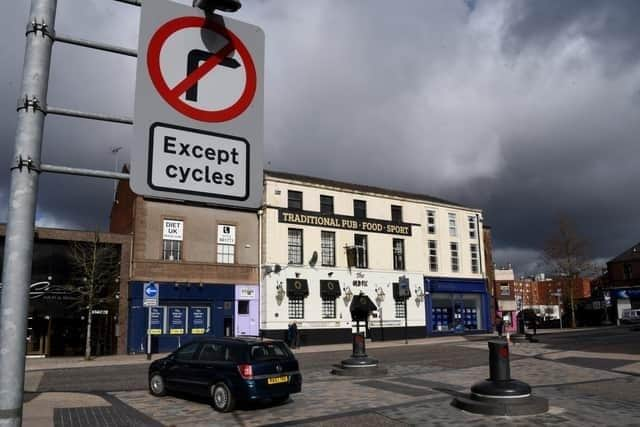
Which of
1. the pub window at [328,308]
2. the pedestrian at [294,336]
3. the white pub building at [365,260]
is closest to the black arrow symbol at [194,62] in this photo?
the pedestrian at [294,336]

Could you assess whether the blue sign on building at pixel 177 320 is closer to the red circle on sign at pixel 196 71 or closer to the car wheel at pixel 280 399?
the car wheel at pixel 280 399

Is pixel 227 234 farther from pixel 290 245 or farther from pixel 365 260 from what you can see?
pixel 365 260

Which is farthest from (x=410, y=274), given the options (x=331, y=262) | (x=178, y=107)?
(x=178, y=107)

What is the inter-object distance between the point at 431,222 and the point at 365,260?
813 cm

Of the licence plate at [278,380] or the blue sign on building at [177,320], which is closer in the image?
the licence plate at [278,380]

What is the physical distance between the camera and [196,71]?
3.35 metres

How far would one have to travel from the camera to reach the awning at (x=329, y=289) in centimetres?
3716

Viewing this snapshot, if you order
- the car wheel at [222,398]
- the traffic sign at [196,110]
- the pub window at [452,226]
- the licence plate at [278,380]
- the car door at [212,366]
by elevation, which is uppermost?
the pub window at [452,226]

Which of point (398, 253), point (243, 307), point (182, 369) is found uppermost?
point (398, 253)

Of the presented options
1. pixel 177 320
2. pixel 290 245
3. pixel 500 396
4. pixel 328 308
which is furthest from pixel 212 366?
pixel 328 308

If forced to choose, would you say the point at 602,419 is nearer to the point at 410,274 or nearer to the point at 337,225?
the point at 337,225

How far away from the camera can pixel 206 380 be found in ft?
41.1

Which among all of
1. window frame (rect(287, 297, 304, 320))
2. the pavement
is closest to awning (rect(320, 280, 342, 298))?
window frame (rect(287, 297, 304, 320))

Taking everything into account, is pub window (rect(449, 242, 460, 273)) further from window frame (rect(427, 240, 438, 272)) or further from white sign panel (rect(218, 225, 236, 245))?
white sign panel (rect(218, 225, 236, 245))
